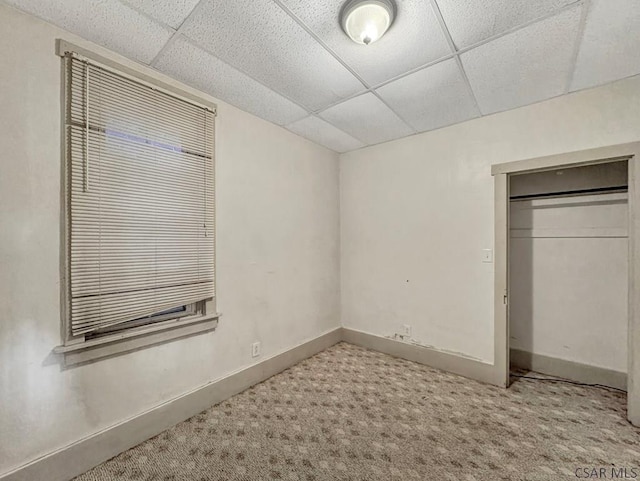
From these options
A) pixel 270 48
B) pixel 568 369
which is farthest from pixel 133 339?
pixel 568 369

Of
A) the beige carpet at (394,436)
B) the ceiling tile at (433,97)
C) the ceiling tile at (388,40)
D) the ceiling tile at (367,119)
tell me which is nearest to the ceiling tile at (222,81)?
the ceiling tile at (367,119)

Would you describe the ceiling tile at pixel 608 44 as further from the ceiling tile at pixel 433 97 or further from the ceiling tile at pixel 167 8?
the ceiling tile at pixel 167 8

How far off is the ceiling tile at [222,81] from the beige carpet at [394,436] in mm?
2608

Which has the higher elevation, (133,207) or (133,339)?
(133,207)

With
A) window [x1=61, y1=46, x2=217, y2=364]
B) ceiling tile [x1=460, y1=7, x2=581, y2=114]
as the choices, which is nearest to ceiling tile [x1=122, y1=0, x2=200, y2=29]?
window [x1=61, y1=46, x2=217, y2=364]

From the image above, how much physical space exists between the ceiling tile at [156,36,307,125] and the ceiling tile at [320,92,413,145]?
360mm

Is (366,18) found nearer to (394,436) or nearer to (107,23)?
(107,23)

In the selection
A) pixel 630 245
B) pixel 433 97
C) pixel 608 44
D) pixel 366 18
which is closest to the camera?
A: pixel 366 18

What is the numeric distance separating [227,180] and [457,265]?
245cm

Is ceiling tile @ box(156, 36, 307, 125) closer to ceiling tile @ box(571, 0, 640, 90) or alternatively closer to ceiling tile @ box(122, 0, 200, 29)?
ceiling tile @ box(122, 0, 200, 29)

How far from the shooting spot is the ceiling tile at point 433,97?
6.62ft

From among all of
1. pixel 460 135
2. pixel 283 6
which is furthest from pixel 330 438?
pixel 460 135

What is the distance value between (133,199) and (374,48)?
1.88m

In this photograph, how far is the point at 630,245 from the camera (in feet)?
6.73
